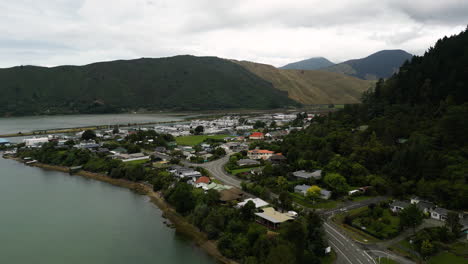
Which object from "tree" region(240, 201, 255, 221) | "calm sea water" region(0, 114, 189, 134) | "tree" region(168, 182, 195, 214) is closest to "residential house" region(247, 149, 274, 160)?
"tree" region(168, 182, 195, 214)

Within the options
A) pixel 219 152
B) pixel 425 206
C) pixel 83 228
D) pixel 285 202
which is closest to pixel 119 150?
pixel 219 152

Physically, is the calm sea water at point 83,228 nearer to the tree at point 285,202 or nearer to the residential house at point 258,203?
the residential house at point 258,203

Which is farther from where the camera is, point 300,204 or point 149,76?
point 149,76

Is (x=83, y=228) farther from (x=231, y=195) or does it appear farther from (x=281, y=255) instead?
(x=281, y=255)

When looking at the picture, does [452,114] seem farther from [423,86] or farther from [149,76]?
[149,76]

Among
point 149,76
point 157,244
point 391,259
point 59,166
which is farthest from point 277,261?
point 149,76

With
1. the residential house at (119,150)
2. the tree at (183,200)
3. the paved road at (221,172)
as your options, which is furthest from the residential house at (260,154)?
the residential house at (119,150)

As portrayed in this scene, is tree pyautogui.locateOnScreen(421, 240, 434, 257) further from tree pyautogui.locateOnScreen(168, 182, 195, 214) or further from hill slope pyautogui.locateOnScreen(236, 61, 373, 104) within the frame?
hill slope pyautogui.locateOnScreen(236, 61, 373, 104)
